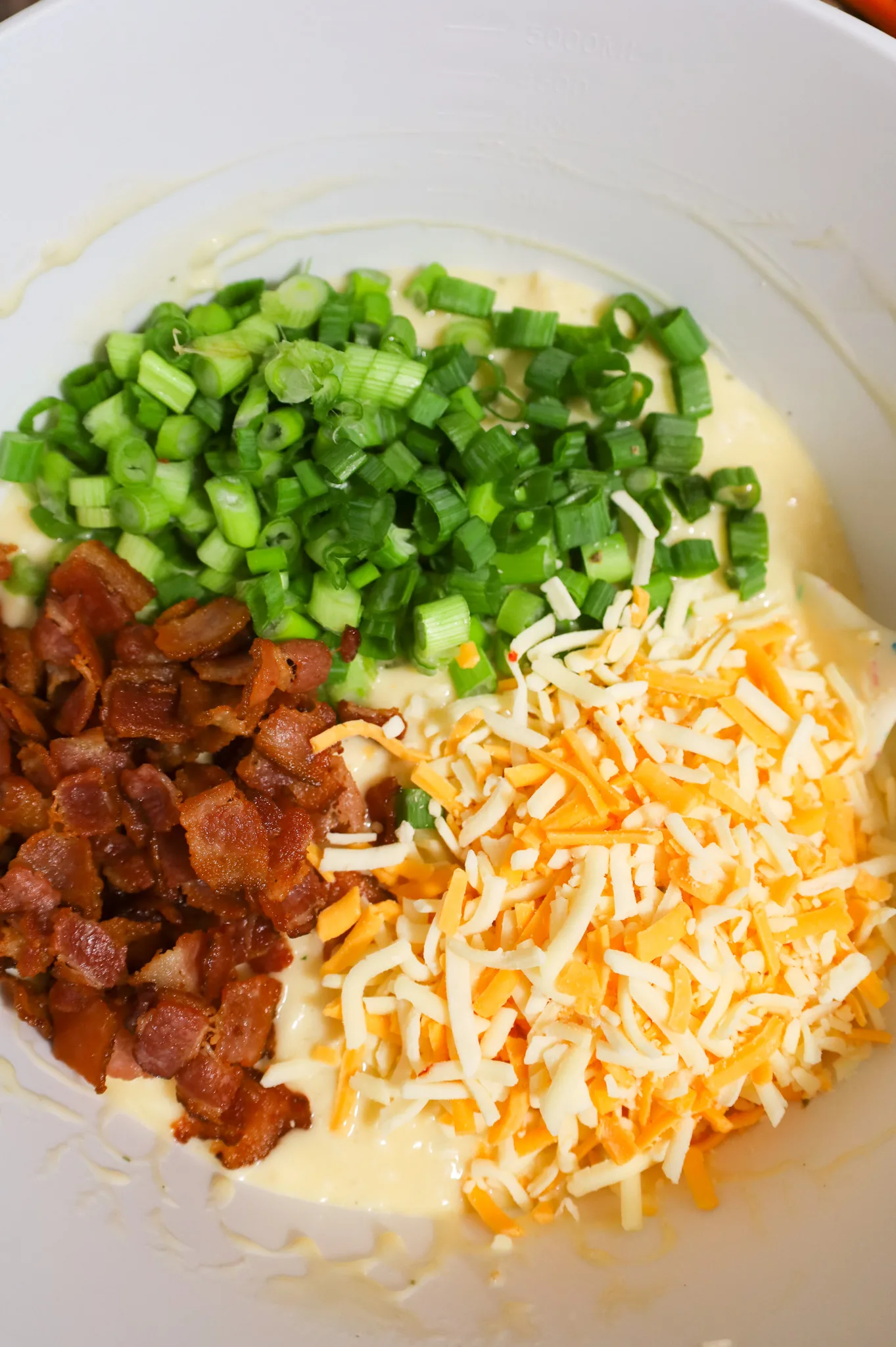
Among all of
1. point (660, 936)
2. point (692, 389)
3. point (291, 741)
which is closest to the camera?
point (660, 936)

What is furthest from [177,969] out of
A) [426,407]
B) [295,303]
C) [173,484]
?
[295,303]

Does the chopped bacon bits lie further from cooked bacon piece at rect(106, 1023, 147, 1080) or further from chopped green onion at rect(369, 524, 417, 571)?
chopped green onion at rect(369, 524, 417, 571)

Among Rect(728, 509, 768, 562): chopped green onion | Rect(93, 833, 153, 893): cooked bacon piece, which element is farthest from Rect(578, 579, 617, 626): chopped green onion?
Rect(93, 833, 153, 893): cooked bacon piece

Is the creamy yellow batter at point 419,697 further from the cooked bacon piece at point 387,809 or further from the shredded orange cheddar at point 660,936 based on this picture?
the shredded orange cheddar at point 660,936

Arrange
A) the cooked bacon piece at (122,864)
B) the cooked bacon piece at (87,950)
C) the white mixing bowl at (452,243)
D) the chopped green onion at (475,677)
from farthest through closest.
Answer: the chopped green onion at (475,677), the cooked bacon piece at (122,864), the cooked bacon piece at (87,950), the white mixing bowl at (452,243)

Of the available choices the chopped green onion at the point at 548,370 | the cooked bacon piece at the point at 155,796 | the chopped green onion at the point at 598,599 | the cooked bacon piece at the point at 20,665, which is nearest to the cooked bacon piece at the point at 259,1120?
the cooked bacon piece at the point at 155,796

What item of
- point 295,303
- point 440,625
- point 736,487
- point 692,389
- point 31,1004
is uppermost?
point 692,389

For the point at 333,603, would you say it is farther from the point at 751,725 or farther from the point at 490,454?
the point at 751,725
